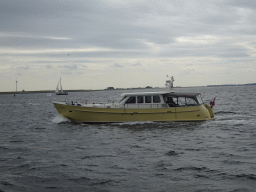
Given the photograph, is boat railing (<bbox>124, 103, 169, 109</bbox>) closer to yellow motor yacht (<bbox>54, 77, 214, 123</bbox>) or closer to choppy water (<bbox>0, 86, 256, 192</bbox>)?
yellow motor yacht (<bbox>54, 77, 214, 123</bbox>)

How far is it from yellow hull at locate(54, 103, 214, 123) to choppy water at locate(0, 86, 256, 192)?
161cm

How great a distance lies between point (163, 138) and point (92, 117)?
6.97 m

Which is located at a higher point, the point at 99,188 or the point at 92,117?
the point at 92,117

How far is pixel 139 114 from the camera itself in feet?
63.5

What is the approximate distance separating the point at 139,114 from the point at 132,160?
8.79 metres

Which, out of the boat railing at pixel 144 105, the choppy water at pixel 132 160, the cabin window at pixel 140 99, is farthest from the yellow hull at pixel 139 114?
the choppy water at pixel 132 160

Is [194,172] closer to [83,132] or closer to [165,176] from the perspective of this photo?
[165,176]

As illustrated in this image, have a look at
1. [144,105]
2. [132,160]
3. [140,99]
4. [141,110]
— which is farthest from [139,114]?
[132,160]

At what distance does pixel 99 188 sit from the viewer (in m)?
7.95

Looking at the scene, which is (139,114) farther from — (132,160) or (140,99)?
(132,160)

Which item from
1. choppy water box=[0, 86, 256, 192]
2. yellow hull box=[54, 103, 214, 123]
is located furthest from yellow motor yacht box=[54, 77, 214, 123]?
choppy water box=[0, 86, 256, 192]

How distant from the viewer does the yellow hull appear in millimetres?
19406

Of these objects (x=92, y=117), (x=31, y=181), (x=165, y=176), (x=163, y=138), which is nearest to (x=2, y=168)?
(x=31, y=181)

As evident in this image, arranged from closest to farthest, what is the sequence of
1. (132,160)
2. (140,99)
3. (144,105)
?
(132,160) → (144,105) → (140,99)
